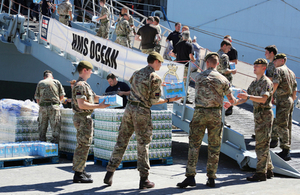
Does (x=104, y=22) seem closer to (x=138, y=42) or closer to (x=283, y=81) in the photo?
(x=138, y=42)

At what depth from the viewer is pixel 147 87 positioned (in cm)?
539

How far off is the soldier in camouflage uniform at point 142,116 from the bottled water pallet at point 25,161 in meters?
2.21

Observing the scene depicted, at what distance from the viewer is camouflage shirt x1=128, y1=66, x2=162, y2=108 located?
5.37 metres

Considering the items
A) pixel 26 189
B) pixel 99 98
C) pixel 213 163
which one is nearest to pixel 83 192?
pixel 26 189

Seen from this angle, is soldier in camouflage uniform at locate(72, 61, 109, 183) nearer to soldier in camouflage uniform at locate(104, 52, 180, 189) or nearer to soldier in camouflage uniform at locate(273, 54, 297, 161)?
soldier in camouflage uniform at locate(104, 52, 180, 189)

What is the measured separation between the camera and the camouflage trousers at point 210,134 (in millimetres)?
5523

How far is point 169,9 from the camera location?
2036 cm

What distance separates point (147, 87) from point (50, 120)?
335 cm

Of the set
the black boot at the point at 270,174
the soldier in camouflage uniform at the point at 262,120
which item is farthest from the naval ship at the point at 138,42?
the soldier in camouflage uniform at the point at 262,120

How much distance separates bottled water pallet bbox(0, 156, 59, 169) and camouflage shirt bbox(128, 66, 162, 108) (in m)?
2.78

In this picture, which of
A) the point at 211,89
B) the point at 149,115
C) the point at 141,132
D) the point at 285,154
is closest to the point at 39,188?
the point at 141,132

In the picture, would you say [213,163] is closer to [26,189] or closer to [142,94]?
[142,94]

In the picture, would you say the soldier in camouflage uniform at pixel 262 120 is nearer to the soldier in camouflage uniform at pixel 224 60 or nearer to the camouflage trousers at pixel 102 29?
the soldier in camouflage uniform at pixel 224 60

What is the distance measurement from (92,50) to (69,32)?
4.58 ft
